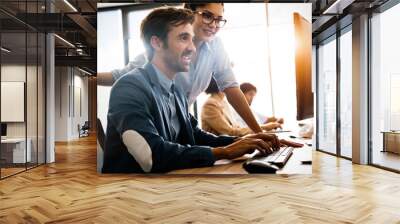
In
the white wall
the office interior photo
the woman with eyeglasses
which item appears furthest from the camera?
the white wall

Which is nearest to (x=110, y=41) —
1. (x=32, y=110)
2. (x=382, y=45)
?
(x=32, y=110)

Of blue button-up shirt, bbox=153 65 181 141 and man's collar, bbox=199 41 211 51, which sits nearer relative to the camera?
blue button-up shirt, bbox=153 65 181 141

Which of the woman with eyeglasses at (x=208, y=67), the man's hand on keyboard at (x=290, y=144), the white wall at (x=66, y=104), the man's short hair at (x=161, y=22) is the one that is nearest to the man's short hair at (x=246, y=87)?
the woman with eyeglasses at (x=208, y=67)

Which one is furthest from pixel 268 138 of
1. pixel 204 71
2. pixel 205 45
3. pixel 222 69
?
pixel 205 45

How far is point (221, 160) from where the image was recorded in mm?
6586

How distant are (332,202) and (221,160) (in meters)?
2.29

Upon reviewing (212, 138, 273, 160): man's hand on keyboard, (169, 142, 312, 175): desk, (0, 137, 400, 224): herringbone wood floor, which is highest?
(212, 138, 273, 160): man's hand on keyboard

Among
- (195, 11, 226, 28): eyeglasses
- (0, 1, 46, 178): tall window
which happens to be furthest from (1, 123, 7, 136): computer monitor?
(195, 11, 226, 28): eyeglasses

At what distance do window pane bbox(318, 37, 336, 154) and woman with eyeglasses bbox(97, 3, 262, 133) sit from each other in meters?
4.14

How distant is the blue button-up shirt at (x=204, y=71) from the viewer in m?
6.59

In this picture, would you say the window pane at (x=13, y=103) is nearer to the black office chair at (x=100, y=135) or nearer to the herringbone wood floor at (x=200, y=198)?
the herringbone wood floor at (x=200, y=198)

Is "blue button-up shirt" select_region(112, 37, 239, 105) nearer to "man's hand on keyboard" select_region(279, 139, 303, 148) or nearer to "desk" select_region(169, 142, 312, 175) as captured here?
"desk" select_region(169, 142, 312, 175)

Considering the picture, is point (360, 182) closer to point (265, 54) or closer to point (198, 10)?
point (265, 54)

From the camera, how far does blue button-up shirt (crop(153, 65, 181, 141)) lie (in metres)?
6.46
